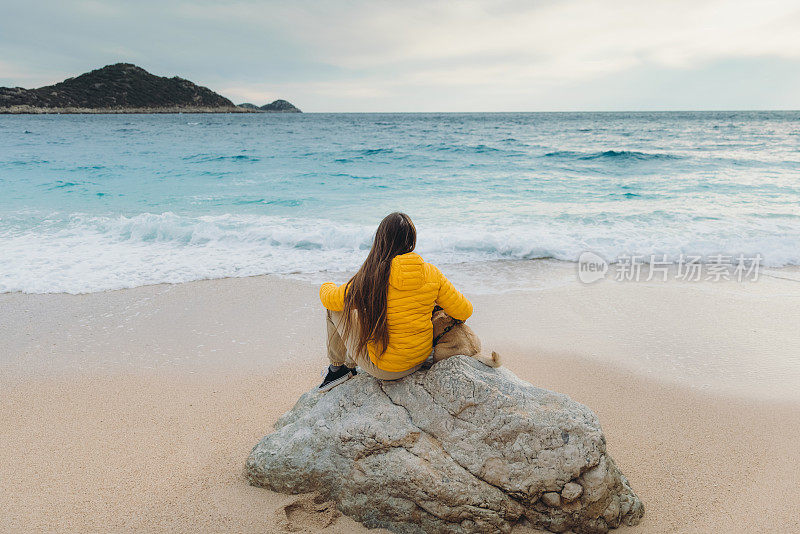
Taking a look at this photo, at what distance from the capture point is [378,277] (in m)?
2.75

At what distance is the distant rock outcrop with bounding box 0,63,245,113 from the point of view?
89.0m

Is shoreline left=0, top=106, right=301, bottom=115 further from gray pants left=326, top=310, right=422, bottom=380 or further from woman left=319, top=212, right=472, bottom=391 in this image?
woman left=319, top=212, right=472, bottom=391

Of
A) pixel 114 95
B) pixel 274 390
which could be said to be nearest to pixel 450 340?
pixel 274 390

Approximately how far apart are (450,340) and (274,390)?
1.85 m

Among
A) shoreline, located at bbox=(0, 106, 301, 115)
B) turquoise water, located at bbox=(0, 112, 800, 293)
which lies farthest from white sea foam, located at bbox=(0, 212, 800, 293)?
shoreline, located at bbox=(0, 106, 301, 115)

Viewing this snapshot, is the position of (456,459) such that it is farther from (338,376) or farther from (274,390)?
(274,390)

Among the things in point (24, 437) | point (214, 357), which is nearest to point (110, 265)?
point (214, 357)

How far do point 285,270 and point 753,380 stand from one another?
18.9 feet

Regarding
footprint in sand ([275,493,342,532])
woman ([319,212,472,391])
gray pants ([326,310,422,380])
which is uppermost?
woman ([319,212,472,391])

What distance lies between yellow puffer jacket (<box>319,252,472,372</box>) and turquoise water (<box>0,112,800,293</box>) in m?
4.57

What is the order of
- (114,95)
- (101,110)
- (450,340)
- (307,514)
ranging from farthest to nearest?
(114,95) < (101,110) < (450,340) < (307,514)

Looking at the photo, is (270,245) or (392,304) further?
(270,245)

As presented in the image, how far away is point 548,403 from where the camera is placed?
9.07ft

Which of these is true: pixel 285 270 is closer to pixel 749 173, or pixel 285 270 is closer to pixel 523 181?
pixel 523 181
